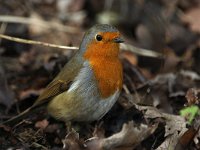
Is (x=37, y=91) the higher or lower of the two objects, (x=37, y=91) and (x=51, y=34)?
the lower

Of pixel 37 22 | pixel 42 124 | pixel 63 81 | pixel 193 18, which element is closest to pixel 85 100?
pixel 63 81

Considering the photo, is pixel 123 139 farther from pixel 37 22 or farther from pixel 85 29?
pixel 85 29

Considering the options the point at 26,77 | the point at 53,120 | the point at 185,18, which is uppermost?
the point at 185,18

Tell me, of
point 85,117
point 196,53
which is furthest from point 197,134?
point 196,53

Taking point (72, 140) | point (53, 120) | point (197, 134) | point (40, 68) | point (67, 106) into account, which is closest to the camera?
point (72, 140)

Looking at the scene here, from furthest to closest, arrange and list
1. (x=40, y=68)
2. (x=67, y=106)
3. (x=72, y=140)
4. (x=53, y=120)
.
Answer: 1. (x=40, y=68)
2. (x=53, y=120)
3. (x=67, y=106)
4. (x=72, y=140)

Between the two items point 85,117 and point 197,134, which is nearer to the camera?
point 197,134

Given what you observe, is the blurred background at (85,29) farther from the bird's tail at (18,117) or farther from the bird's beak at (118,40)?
the bird's beak at (118,40)

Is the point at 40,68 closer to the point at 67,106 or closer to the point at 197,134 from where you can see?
the point at 67,106
